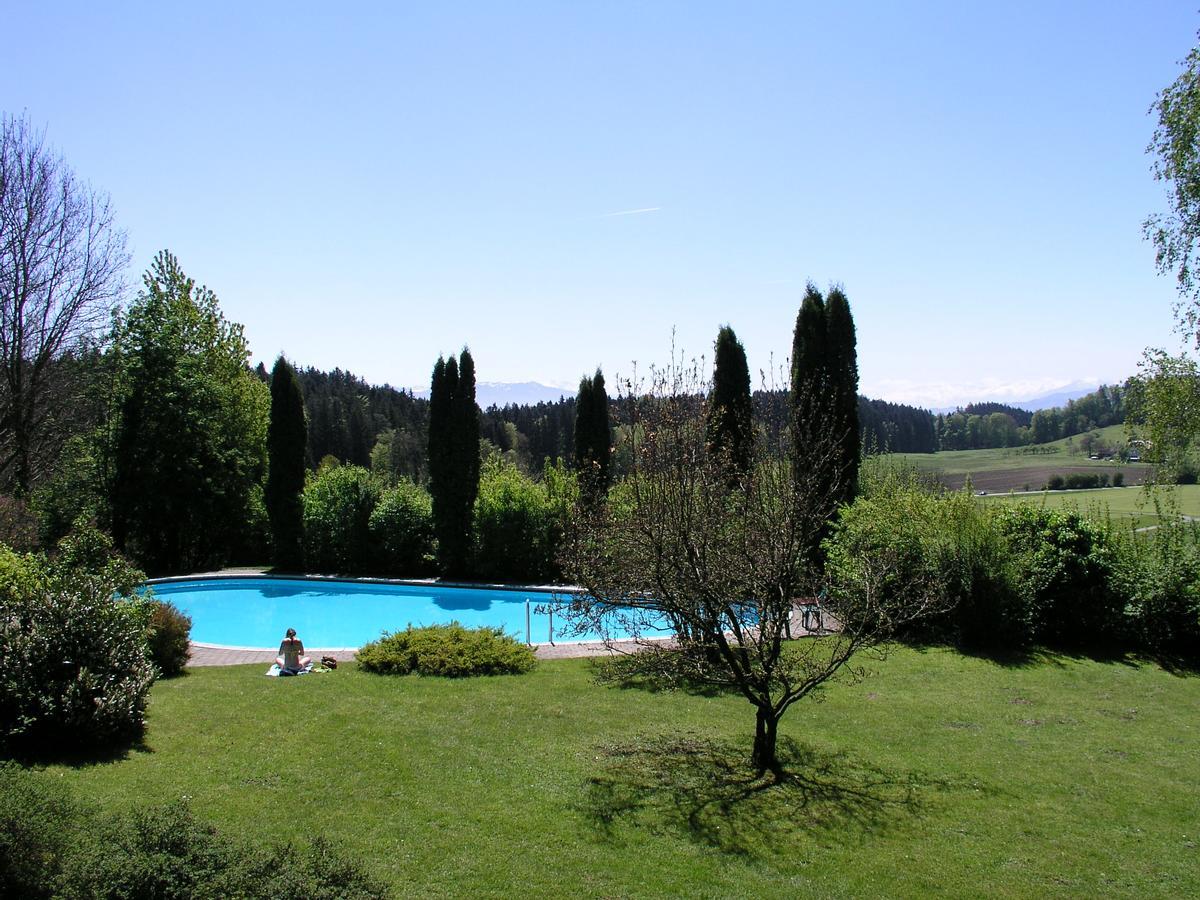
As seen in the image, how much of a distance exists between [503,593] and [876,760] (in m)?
13.2

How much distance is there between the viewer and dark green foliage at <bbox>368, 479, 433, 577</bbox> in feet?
73.3

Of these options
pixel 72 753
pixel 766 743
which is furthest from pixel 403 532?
pixel 766 743

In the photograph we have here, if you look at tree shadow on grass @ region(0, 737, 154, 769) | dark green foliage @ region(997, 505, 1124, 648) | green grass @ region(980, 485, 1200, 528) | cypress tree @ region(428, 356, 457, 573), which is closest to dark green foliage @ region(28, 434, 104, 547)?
cypress tree @ region(428, 356, 457, 573)

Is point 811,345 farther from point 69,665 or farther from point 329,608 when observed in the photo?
point 69,665

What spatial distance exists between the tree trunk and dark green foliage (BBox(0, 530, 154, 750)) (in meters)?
6.62

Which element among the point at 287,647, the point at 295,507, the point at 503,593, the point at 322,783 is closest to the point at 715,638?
the point at 322,783

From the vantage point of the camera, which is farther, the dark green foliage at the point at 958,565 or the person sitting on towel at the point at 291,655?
the dark green foliage at the point at 958,565

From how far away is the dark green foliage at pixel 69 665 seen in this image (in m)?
7.38

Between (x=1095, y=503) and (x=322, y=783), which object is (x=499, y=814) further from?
(x=1095, y=503)

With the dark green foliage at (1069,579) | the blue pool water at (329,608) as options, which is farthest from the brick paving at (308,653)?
the dark green foliage at (1069,579)

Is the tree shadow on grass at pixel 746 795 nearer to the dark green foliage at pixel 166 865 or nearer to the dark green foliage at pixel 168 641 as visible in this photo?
the dark green foliage at pixel 166 865

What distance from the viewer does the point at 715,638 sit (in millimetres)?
7750

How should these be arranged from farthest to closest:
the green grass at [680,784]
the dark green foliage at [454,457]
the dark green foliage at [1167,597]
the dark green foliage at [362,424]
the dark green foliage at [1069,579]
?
the dark green foliage at [362,424]
the dark green foliage at [454,457]
the dark green foliage at [1069,579]
the dark green foliage at [1167,597]
the green grass at [680,784]

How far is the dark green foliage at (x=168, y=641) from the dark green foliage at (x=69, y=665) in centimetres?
220
